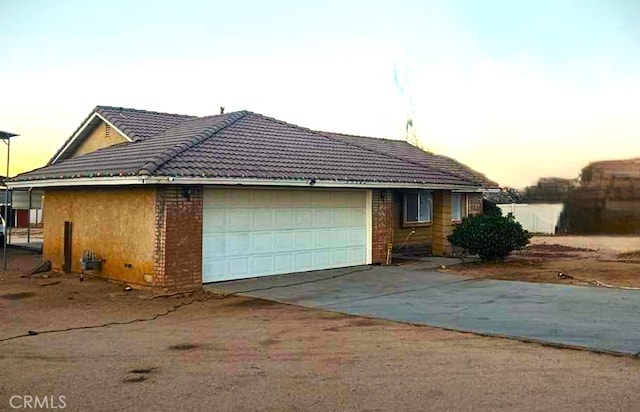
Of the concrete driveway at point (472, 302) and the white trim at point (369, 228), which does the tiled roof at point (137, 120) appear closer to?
the white trim at point (369, 228)

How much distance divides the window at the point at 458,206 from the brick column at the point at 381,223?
495 centimetres

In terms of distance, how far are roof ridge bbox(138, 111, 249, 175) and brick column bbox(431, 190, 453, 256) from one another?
7.59m

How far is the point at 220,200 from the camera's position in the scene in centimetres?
1395

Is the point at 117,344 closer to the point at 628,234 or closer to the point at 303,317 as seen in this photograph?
the point at 303,317

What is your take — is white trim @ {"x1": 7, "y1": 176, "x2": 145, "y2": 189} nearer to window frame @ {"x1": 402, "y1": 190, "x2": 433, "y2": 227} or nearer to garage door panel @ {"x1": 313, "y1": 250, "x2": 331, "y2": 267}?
garage door panel @ {"x1": 313, "y1": 250, "x2": 331, "y2": 267}

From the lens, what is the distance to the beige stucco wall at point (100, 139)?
2060cm

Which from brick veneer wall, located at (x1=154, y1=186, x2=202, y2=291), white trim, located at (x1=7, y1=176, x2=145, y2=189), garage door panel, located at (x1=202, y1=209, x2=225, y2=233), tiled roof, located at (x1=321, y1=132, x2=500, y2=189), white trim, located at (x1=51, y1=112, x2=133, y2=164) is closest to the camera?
white trim, located at (x1=7, y1=176, x2=145, y2=189)

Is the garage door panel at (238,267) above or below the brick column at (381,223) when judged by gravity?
below

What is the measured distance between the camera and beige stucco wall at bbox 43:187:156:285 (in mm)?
13242

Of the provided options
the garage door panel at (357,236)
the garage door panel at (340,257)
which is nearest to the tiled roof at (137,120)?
the garage door panel at (340,257)

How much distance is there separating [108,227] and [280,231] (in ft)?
13.4

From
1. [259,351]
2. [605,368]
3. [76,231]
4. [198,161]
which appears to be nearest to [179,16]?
[198,161]

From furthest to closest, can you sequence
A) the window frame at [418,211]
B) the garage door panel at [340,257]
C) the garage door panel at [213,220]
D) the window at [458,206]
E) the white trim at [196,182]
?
the window at [458,206] → the window frame at [418,211] → the garage door panel at [340,257] → the garage door panel at [213,220] → the white trim at [196,182]

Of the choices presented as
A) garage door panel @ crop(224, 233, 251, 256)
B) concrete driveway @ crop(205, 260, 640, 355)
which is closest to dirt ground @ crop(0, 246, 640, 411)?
concrete driveway @ crop(205, 260, 640, 355)
